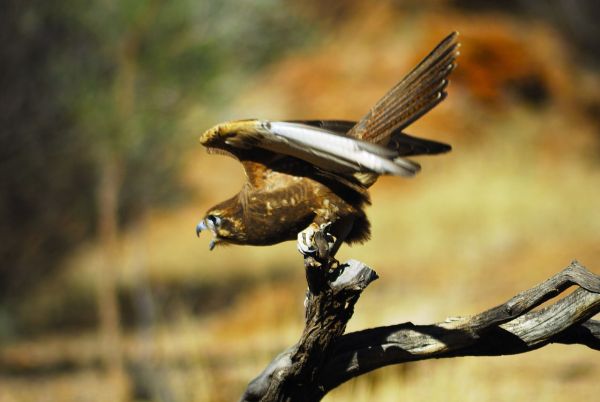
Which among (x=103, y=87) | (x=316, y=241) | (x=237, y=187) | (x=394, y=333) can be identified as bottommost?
(x=394, y=333)

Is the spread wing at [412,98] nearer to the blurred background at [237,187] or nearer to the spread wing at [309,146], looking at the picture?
the spread wing at [309,146]

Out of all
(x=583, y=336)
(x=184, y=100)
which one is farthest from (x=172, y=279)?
(x=583, y=336)

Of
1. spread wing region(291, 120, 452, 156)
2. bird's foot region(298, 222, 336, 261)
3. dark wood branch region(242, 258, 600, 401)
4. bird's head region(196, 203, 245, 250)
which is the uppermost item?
spread wing region(291, 120, 452, 156)

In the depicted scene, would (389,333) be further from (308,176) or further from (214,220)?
(214,220)

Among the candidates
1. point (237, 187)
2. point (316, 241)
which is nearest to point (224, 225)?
point (316, 241)

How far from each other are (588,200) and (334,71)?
6048mm

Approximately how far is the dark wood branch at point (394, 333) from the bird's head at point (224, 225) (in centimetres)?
66

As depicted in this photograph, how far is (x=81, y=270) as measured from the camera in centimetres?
1356

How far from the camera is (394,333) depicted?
3.13 metres

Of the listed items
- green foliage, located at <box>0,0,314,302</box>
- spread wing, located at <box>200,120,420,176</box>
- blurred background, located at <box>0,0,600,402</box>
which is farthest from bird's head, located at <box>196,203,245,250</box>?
green foliage, located at <box>0,0,314,302</box>

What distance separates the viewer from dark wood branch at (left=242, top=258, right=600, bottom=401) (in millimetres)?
2918

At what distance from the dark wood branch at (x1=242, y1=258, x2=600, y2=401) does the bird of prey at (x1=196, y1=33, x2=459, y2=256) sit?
0.37m

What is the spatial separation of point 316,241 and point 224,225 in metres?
0.69

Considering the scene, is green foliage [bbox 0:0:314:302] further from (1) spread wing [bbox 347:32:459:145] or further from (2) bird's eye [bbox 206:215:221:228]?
(1) spread wing [bbox 347:32:459:145]
